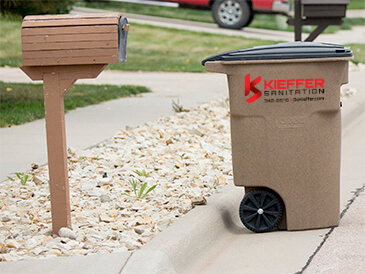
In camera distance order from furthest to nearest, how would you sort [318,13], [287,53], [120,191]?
1. [318,13]
2. [120,191]
3. [287,53]

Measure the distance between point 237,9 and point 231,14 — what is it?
0.86 ft

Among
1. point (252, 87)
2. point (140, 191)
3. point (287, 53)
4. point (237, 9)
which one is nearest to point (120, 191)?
point (140, 191)

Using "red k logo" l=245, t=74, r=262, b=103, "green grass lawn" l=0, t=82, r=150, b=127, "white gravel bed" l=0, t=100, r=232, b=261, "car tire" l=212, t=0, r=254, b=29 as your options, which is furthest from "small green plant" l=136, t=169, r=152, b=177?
"car tire" l=212, t=0, r=254, b=29

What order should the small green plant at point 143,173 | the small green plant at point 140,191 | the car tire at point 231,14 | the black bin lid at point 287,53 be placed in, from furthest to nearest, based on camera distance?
the car tire at point 231,14 < the small green plant at point 143,173 < the small green plant at point 140,191 < the black bin lid at point 287,53

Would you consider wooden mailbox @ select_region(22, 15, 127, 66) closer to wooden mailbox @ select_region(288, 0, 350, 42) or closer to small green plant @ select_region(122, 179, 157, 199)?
small green plant @ select_region(122, 179, 157, 199)

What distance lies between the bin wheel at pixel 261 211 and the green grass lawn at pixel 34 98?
438cm

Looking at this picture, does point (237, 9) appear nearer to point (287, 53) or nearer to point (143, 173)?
point (143, 173)

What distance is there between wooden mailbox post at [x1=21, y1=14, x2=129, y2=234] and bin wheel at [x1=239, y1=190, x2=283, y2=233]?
1.31 metres

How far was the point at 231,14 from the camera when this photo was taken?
68.0 feet

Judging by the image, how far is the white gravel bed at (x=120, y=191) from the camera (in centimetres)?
451

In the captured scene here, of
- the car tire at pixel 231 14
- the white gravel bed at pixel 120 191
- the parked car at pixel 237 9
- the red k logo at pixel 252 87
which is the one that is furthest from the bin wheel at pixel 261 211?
the car tire at pixel 231 14

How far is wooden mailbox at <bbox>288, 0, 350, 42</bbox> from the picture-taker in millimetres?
10195

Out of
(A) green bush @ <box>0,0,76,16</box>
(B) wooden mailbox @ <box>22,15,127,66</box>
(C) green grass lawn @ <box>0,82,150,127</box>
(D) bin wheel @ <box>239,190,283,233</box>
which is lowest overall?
(D) bin wheel @ <box>239,190,283,233</box>

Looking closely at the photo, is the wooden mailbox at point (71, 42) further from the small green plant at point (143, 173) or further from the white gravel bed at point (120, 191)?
the small green plant at point (143, 173)
